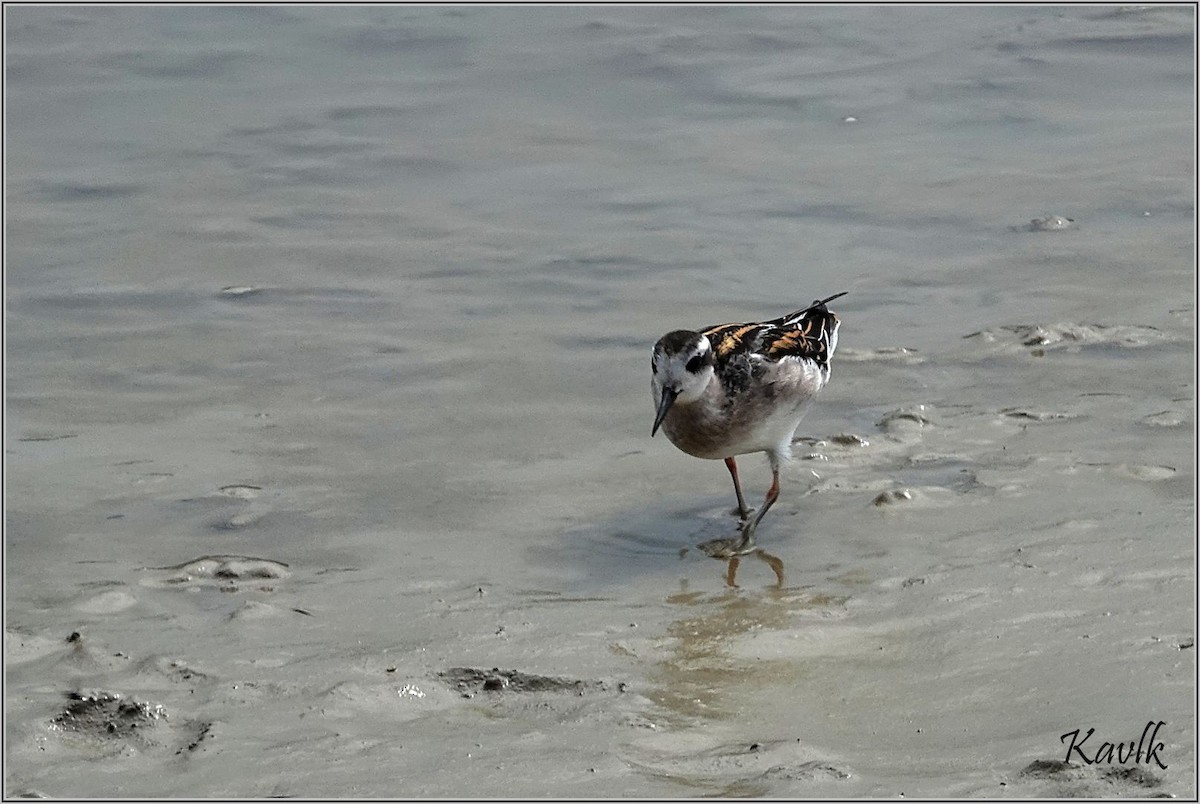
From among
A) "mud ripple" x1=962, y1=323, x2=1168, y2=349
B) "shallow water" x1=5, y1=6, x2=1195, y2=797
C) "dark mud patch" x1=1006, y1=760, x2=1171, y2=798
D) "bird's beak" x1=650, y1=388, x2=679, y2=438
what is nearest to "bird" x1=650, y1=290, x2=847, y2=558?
"bird's beak" x1=650, y1=388, x2=679, y2=438

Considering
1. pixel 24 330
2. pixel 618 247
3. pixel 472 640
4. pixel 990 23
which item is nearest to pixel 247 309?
pixel 24 330

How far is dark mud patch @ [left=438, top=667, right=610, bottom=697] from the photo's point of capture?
20.1ft

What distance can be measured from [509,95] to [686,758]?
10.8 metres

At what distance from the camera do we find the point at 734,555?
7668 mm

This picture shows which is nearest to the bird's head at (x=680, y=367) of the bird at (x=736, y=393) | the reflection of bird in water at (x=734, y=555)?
the bird at (x=736, y=393)

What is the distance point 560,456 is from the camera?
8641mm

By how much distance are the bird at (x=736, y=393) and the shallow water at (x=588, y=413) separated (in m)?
0.28

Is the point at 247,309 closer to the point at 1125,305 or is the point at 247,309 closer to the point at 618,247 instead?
the point at 618,247

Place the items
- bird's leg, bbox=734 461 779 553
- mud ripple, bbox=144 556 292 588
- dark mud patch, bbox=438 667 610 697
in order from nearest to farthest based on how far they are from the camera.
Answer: dark mud patch, bbox=438 667 610 697, mud ripple, bbox=144 556 292 588, bird's leg, bbox=734 461 779 553

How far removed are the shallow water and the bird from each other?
0.93 feet

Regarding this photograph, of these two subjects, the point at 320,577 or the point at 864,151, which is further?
the point at 864,151

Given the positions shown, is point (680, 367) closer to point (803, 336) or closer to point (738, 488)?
point (738, 488)

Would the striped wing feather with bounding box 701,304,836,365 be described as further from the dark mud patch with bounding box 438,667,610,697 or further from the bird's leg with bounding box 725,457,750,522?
the dark mud patch with bounding box 438,667,610,697

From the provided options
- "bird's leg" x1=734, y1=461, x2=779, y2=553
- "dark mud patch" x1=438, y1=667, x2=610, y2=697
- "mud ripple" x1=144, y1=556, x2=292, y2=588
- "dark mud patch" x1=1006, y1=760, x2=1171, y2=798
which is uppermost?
"dark mud patch" x1=1006, y1=760, x2=1171, y2=798
